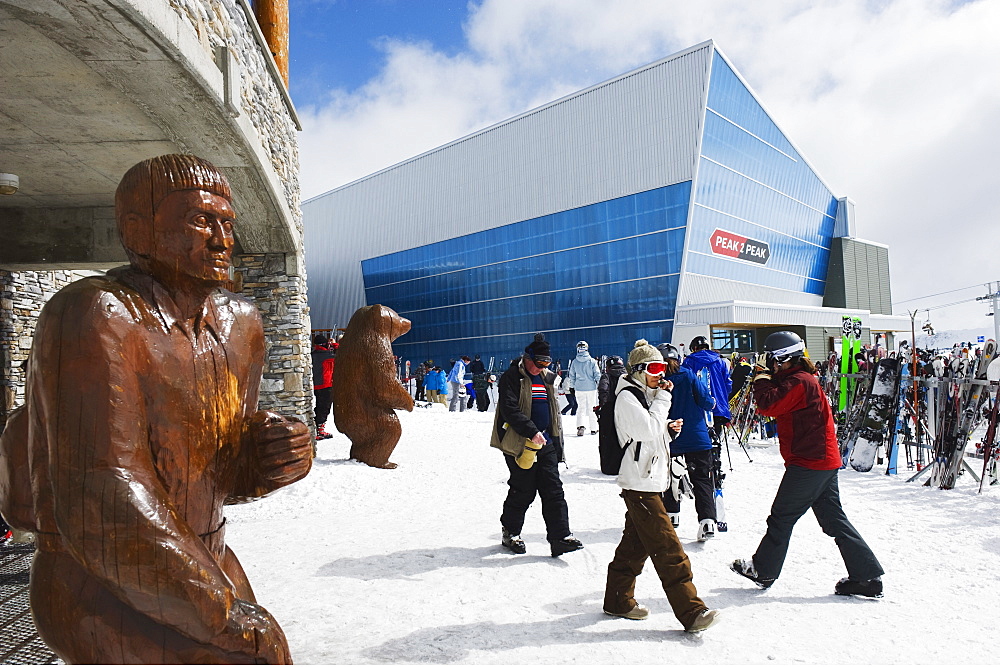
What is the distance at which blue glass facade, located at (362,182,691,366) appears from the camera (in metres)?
28.7

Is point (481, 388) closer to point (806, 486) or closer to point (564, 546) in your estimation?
point (564, 546)

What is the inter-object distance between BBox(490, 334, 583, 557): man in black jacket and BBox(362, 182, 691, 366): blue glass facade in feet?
77.7

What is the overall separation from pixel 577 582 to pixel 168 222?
158 inches

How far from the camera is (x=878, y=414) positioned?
8.88 metres

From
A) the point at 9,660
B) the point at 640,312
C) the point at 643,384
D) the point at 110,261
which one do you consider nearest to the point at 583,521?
the point at 643,384

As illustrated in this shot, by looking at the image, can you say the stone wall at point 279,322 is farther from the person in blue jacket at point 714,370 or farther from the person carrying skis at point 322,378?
the person in blue jacket at point 714,370

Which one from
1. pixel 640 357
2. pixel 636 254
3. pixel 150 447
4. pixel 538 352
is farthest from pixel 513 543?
pixel 636 254

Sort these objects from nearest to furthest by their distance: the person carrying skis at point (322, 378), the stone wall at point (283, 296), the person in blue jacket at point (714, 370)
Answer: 1. the person in blue jacket at point (714, 370)
2. the stone wall at point (283, 296)
3. the person carrying skis at point (322, 378)

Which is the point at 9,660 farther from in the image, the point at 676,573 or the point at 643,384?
the point at 643,384

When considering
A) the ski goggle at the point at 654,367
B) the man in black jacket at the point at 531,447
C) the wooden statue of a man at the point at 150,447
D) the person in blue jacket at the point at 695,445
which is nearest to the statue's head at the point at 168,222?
the wooden statue of a man at the point at 150,447

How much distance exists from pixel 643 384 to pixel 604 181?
2764 centimetres

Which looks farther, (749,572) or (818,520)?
(749,572)

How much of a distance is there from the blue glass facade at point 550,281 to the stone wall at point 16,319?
2426 centimetres

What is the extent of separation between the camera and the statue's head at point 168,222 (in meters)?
1.42
